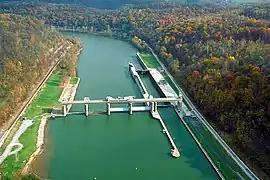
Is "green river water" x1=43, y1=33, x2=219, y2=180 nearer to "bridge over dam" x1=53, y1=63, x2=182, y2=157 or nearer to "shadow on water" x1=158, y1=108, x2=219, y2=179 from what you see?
"shadow on water" x1=158, y1=108, x2=219, y2=179

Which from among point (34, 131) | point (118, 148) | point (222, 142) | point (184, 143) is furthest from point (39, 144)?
point (222, 142)

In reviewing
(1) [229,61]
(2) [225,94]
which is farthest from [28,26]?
(2) [225,94]

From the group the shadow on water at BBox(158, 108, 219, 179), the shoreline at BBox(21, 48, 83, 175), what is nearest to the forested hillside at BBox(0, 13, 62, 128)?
the shoreline at BBox(21, 48, 83, 175)

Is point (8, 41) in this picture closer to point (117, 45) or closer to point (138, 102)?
point (138, 102)

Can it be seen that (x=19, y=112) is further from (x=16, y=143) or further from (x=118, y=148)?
(x=118, y=148)

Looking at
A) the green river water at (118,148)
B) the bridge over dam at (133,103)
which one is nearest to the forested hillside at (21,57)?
the green river water at (118,148)

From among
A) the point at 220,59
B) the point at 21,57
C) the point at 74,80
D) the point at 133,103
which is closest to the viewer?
the point at 133,103

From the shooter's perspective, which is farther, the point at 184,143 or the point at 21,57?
the point at 21,57

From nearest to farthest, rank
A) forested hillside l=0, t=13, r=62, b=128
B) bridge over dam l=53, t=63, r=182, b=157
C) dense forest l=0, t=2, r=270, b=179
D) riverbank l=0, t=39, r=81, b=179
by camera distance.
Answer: riverbank l=0, t=39, r=81, b=179 → dense forest l=0, t=2, r=270, b=179 → forested hillside l=0, t=13, r=62, b=128 → bridge over dam l=53, t=63, r=182, b=157
